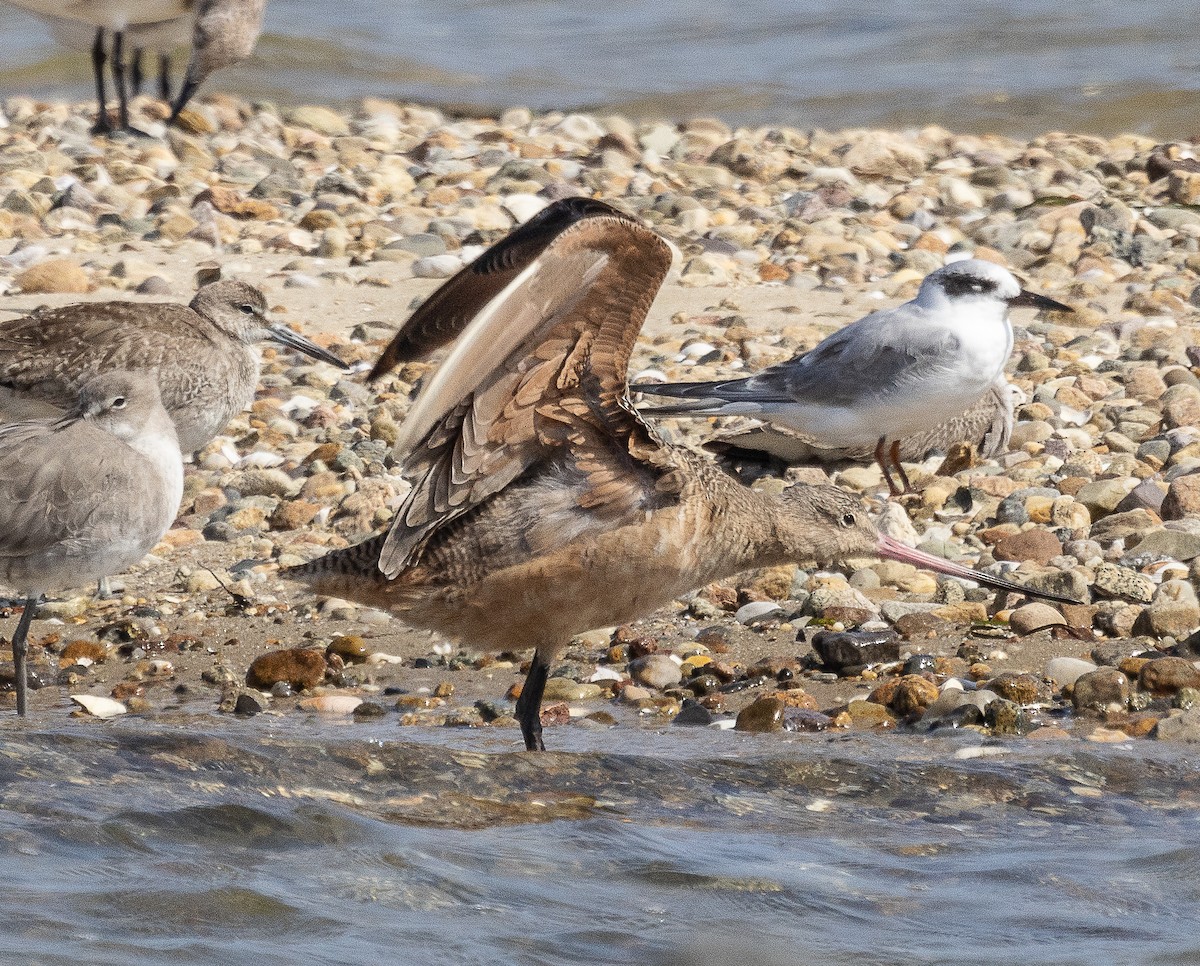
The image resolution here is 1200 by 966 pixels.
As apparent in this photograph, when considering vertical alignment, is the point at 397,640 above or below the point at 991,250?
below

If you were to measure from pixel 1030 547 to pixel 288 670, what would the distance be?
112 inches

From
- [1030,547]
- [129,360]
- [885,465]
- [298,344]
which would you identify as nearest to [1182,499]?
[1030,547]

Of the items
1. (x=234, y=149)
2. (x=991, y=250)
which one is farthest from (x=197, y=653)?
(x=234, y=149)

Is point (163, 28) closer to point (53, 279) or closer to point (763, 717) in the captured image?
point (53, 279)

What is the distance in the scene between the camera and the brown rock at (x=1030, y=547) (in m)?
6.98

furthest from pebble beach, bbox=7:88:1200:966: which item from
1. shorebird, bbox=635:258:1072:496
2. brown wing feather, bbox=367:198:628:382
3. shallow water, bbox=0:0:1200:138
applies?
shallow water, bbox=0:0:1200:138

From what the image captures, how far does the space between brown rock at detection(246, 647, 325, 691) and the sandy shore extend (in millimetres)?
43

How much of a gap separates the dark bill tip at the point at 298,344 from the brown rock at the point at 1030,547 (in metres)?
3.31

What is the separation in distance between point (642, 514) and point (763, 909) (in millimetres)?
1508

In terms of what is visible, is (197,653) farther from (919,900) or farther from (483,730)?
(919,900)

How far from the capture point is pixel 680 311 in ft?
32.6

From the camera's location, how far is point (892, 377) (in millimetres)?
8203

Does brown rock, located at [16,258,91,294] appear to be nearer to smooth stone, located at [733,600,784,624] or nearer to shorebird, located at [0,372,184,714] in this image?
shorebird, located at [0,372,184,714]

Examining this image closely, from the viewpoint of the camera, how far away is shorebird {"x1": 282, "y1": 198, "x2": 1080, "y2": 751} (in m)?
4.92
